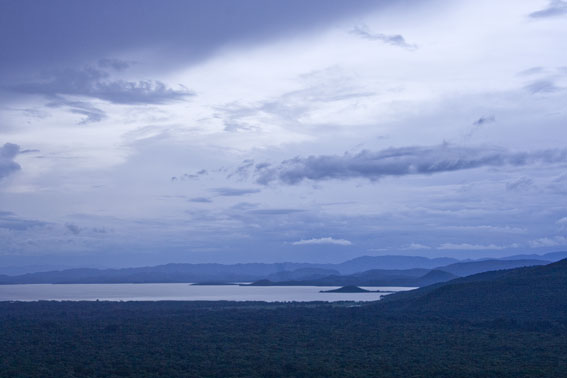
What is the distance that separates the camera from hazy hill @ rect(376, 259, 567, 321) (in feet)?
258

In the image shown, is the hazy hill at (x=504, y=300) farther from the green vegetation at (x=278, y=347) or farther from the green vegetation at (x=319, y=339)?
the green vegetation at (x=278, y=347)

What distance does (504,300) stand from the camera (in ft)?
283

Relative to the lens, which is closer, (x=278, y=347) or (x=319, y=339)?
(x=278, y=347)

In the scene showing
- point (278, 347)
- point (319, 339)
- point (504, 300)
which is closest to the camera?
point (278, 347)

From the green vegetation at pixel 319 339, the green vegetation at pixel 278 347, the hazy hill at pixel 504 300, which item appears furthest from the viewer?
the hazy hill at pixel 504 300

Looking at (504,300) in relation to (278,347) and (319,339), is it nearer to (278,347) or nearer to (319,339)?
(319,339)

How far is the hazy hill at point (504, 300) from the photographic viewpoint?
7850cm

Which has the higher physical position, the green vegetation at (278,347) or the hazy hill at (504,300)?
the hazy hill at (504,300)

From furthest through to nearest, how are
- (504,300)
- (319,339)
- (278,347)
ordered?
(504,300) < (319,339) < (278,347)

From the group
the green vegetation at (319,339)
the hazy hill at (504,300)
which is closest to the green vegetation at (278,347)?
the green vegetation at (319,339)

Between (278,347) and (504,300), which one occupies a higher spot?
(504,300)

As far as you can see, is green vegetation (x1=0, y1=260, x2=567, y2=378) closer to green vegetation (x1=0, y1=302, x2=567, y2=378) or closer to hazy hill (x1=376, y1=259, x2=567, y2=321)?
green vegetation (x1=0, y1=302, x2=567, y2=378)

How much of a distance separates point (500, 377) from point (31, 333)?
152ft

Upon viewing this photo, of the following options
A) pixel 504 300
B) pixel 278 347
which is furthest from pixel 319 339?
pixel 504 300
